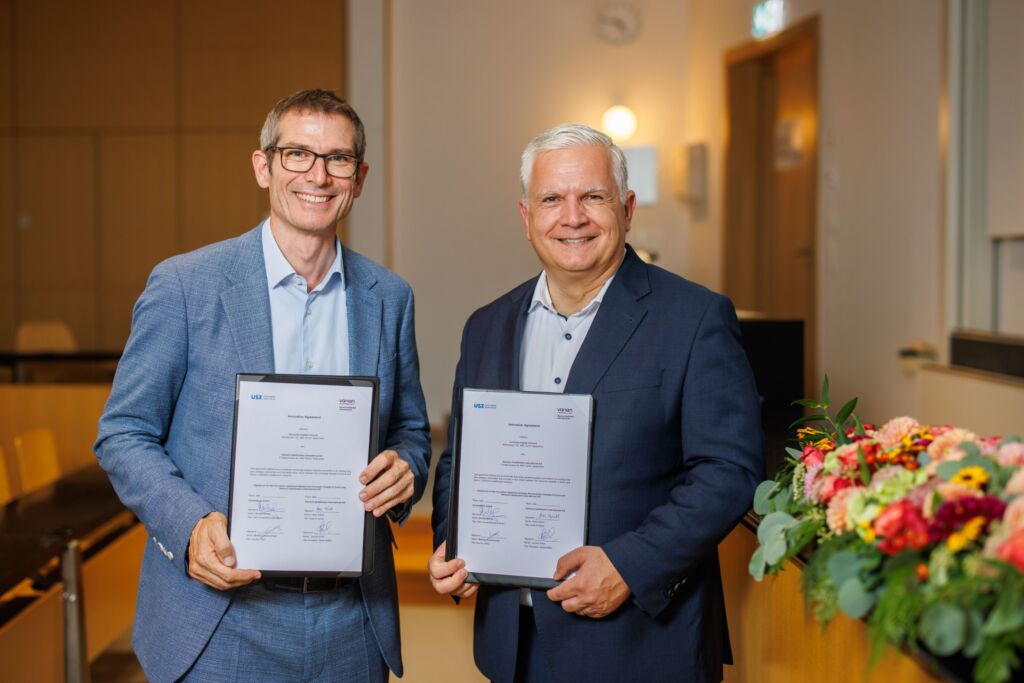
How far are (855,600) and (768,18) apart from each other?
6.44m

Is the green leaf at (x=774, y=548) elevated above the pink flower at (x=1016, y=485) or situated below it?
below

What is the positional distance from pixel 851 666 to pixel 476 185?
714cm

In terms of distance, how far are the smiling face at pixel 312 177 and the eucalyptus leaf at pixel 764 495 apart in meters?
0.90

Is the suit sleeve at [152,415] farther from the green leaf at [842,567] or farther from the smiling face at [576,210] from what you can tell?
the green leaf at [842,567]

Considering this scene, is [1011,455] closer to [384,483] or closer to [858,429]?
[858,429]

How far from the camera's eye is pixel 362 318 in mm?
2027

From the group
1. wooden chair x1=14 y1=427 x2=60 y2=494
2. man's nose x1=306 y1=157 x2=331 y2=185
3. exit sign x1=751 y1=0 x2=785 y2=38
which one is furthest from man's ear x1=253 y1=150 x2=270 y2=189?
exit sign x1=751 y1=0 x2=785 y2=38

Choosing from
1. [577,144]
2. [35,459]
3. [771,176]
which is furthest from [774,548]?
[771,176]

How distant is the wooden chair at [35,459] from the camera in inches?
161

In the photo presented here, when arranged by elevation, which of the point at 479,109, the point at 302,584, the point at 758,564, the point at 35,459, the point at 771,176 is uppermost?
Answer: the point at 479,109

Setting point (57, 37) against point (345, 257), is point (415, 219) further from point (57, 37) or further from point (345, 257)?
point (345, 257)

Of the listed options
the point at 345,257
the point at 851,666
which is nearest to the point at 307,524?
the point at 345,257

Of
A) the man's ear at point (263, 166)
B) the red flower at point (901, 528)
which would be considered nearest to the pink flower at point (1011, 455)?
the red flower at point (901, 528)

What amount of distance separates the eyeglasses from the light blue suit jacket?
20cm
